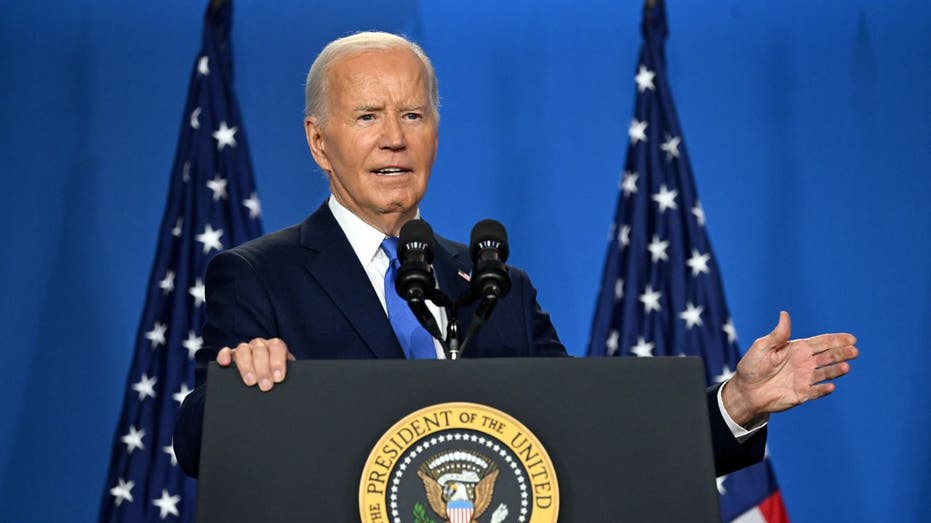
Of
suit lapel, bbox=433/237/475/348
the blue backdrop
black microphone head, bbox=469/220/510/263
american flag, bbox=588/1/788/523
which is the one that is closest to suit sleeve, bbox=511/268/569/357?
suit lapel, bbox=433/237/475/348

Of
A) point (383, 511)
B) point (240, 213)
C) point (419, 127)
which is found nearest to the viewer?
point (383, 511)

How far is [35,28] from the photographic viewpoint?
4.61 metres

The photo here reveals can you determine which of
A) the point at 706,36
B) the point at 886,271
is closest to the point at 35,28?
the point at 706,36

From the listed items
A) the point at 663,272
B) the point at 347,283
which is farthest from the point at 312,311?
the point at 663,272

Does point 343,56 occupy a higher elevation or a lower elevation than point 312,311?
higher

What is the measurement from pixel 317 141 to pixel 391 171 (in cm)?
22

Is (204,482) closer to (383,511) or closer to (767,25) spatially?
(383,511)

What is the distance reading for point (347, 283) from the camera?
7.05 feet

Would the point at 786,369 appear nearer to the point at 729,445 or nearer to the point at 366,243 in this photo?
the point at 729,445

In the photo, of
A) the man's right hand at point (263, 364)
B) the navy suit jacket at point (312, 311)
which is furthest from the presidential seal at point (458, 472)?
the navy suit jacket at point (312, 311)

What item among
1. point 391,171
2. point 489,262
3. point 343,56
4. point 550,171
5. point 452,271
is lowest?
point 489,262

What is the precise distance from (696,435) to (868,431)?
3161 millimetres

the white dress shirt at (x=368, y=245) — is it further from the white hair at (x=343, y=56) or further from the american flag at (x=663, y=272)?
the american flag at (x=663, y=272)

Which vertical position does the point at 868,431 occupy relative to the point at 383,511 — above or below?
above
